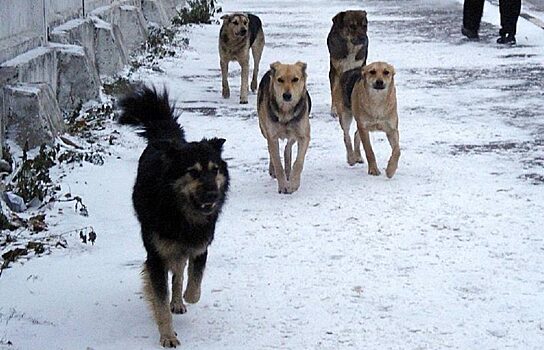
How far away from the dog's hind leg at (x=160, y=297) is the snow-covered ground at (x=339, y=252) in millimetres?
95

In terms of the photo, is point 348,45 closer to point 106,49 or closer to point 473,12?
point 106,49

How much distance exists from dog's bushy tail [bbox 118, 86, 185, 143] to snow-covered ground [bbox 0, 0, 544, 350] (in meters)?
0.84

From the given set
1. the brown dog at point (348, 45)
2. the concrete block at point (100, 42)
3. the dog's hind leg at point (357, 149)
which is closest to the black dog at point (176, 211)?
the dog's hind leg at point (357, 149)

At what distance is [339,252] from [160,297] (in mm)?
1692

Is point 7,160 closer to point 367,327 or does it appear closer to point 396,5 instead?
point 367,327

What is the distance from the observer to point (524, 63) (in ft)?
46.5

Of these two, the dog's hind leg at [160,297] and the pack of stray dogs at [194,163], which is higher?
the pack of stray dogs at [194,163]

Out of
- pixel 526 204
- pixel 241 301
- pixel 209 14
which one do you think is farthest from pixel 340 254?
pixel 209 14

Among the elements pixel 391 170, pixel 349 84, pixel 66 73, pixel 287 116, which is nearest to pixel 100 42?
pixel 66 73

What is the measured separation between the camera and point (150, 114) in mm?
5969

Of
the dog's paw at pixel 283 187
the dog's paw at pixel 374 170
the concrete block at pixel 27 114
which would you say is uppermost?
the concrete block at pixel 27 114

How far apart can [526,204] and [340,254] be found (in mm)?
1768

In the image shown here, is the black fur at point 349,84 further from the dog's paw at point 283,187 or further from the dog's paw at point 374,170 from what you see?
the dog's paw at point 283,187

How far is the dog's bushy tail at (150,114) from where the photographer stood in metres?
5.91
